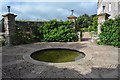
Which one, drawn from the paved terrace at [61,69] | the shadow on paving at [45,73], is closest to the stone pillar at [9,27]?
the paved terrace at [61,69]

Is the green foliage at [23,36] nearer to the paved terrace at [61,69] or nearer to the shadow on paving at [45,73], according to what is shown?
the paved terrace at [61,69]

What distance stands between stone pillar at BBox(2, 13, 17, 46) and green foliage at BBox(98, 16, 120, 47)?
650 centimetres

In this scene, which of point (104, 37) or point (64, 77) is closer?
point (64, 77)

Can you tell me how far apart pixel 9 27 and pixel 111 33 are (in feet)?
23.8

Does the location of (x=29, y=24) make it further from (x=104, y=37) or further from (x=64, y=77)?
(x=64, y=77)

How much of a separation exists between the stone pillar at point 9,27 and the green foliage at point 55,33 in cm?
234

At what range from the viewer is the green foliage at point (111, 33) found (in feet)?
33.5

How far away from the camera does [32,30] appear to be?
12359mm

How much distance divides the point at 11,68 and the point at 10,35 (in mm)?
5607

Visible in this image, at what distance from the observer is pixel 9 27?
1076cm

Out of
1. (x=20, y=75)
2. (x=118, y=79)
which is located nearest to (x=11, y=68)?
(x=20, y=75)

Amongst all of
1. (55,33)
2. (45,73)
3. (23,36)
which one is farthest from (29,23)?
(45,73)

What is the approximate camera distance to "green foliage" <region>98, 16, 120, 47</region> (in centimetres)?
1021

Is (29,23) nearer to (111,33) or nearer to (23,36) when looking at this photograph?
(23,36)
